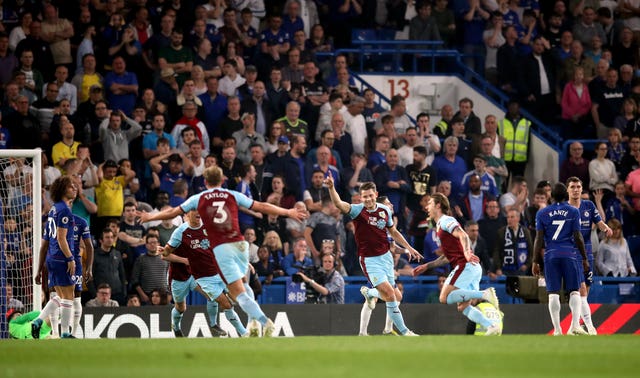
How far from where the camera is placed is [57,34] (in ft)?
72.6

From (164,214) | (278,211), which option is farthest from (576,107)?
(164,214)

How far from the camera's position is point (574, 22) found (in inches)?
1047

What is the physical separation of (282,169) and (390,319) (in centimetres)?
519

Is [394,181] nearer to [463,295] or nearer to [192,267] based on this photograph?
[463,295]

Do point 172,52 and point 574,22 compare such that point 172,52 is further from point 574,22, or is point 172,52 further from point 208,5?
point 574,22

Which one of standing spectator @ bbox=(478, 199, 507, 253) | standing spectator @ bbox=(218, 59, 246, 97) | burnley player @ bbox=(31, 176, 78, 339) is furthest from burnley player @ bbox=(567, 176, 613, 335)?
standing spectator @ bbox=(218, 59, 246, 97)

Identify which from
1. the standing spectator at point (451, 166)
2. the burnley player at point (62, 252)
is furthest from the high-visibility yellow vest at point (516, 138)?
the burnley player at point (62, 252)

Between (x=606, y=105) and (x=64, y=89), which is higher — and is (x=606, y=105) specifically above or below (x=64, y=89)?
below

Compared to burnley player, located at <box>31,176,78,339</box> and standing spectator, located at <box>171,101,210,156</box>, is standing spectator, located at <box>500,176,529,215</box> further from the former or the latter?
burnley player, located at <box>31,176,78,339</box>

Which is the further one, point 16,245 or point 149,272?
point 149,272

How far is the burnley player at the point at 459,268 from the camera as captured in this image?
16578 mm

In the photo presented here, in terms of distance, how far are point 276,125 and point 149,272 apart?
398 centimetres

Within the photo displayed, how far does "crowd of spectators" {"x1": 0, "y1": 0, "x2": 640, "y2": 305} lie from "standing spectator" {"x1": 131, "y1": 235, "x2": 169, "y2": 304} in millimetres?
29

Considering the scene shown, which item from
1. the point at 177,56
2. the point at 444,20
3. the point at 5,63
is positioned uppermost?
the point at 444,20
